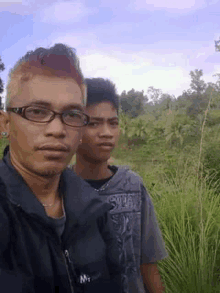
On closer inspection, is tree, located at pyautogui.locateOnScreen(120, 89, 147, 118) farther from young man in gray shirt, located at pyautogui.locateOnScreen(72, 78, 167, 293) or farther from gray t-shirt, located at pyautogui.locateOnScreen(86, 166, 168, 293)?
gray t-shirt, located at pyautogui.locateOnScreen(86, 166, 168, 293)

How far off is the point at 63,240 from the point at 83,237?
0.22 ft

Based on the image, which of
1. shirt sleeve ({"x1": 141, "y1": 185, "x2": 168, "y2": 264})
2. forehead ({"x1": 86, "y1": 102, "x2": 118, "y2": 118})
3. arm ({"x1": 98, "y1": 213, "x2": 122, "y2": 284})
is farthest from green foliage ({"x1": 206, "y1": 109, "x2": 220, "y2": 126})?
arm ({"x1": 98, "y1": 213, "x2": 122, "y2": 284})

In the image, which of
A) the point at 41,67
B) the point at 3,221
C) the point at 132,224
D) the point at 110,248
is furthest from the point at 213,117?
the point at 3,221

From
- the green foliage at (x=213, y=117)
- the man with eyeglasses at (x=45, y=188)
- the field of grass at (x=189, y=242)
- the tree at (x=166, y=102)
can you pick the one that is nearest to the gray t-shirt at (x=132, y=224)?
the man with eyeglasses at (x=45, y=188)

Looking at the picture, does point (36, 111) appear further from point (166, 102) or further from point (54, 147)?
point (166, 102)

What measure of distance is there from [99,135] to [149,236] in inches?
20.2

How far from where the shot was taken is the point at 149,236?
1234mm

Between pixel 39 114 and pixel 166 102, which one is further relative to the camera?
pixel 166 102

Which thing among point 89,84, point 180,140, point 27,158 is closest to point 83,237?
point 27,158

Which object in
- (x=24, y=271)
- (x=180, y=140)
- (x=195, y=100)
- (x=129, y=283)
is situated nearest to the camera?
(x=24, y=271)

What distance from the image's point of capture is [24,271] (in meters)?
0.68

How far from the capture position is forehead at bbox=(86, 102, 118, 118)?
1066 mm

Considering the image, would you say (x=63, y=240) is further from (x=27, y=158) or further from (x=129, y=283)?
(x=129, y=283)

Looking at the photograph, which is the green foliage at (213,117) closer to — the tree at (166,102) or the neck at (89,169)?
the tree at (166,102)
